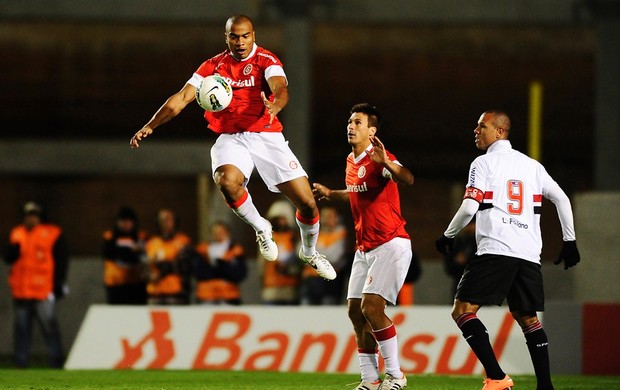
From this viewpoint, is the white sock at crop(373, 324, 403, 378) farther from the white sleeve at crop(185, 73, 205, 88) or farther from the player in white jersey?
the white sleeve at crop(185, 73, 205, 88)

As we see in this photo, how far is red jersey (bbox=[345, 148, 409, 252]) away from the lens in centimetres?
932

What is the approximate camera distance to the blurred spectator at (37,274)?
14.2 meters

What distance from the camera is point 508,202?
8.96 m

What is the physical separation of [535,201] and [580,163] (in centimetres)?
1103

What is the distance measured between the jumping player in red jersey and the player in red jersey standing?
31 centimetres

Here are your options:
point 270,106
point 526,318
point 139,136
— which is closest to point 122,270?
point 139,136

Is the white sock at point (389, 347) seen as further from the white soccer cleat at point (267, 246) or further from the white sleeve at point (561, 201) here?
the white sleeve at point (561, 201)

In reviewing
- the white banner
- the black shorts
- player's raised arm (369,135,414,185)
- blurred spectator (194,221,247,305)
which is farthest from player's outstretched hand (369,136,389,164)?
blurred spectator (194,221,247,305)

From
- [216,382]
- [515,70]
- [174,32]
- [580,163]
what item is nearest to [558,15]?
[515,70]

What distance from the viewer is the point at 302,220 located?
9.78 m

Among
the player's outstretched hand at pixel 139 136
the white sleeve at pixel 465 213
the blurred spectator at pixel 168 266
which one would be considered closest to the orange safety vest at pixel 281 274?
the blurred spectator at pixel 168 266

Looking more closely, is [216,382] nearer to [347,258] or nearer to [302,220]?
[302,220]

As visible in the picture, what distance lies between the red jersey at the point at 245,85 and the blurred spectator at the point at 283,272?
17.1 ft

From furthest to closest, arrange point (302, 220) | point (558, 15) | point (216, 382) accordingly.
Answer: point (558, 15), point (216, 382), point (302, 220)
